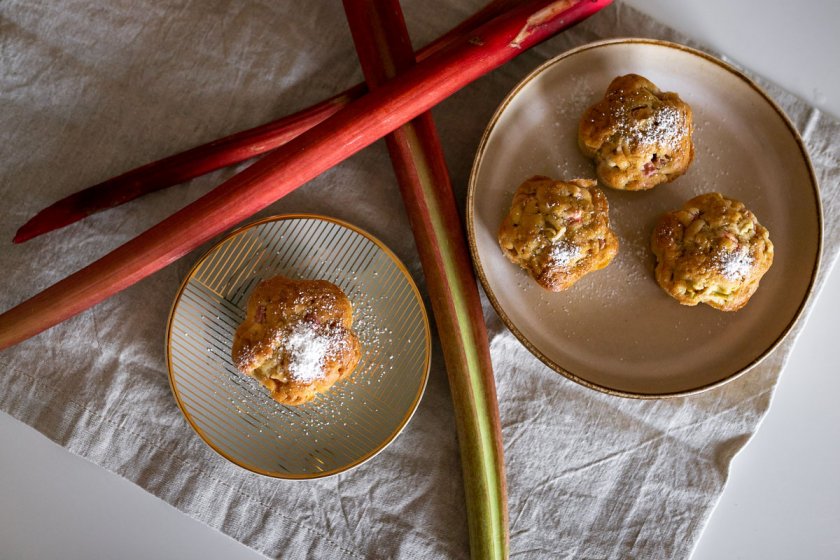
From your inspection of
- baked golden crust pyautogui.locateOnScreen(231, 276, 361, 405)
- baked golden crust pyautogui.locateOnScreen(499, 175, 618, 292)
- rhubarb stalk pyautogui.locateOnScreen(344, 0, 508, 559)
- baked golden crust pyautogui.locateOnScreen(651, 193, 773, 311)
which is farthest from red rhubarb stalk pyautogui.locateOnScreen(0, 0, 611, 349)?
baked golden crust pyautogui.locateOnScreen(651, 193, 773, 311)

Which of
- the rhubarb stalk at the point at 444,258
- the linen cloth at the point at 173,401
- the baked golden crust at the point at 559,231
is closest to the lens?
the baked golden crust at the point at 559,231

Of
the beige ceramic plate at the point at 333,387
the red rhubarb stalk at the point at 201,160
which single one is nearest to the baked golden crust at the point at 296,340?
the beige ceramic plate at the point at 333,387

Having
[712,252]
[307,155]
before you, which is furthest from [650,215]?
[307,155]

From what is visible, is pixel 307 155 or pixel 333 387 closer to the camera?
pixel 307 155

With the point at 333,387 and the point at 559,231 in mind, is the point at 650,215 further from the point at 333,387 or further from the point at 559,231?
the point at 333,387

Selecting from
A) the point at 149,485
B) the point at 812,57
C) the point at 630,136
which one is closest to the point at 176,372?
the point at 149,485

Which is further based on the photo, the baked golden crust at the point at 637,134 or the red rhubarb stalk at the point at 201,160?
the red rhubarb stalk at the point at 201,160

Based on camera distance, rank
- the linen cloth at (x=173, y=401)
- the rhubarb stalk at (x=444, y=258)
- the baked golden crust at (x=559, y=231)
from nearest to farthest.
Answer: the baked golden crust at (x=559, y=231), the rhubarb stalk at (x=444, y=258), the linen cloth at (x=173, y=401)

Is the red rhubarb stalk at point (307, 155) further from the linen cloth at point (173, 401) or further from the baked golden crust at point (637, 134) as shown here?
the baked golden crust at point (637, 134)
